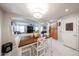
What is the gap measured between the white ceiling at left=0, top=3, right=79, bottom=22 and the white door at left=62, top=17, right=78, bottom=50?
0.15 meters

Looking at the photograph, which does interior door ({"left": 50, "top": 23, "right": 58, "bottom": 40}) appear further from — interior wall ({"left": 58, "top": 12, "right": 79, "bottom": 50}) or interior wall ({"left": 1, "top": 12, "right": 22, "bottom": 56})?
interior wall ({"left": 1, "top": 12, "right": 22, "bottom": 56})

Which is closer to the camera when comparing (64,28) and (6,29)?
(6,29)

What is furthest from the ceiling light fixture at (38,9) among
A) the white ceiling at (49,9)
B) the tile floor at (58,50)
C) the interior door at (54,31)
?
the tile floor at (58,50)

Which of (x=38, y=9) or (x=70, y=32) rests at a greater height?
(x=38, y=9)

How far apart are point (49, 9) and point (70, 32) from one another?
575 mm

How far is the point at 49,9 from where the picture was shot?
129 centimetres

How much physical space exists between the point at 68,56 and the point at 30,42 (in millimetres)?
790

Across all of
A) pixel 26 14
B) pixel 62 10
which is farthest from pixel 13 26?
pixel 62 10

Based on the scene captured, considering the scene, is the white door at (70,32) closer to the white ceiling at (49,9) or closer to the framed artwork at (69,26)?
the framed artwork at (69,26)

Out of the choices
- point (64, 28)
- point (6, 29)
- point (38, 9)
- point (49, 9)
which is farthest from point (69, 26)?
point (6, 29)

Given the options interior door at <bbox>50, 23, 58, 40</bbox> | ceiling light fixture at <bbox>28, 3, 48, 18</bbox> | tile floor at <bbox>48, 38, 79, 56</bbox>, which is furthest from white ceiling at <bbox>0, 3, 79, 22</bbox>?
tile floor at <bbox>48, 38, 79, 56</bbox>

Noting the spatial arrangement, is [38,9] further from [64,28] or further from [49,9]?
[64,28]

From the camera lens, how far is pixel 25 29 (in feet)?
4.34

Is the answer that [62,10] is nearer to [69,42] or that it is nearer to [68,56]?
[69,42]
